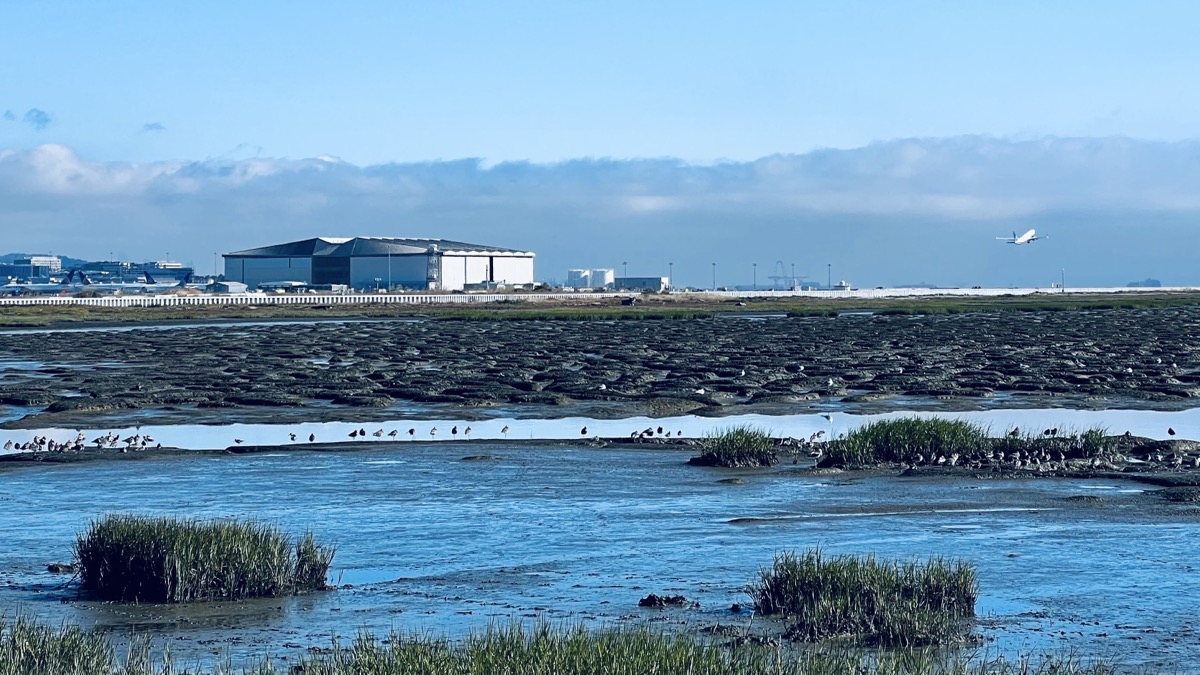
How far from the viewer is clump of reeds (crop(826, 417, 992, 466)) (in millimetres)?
22656

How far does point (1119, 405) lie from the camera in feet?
113

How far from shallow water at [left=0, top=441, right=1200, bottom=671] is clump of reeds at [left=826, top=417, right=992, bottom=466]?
3.70 ft

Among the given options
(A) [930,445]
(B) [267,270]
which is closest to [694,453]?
(A) [930,445]

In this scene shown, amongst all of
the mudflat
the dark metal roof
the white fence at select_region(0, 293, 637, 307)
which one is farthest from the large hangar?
the mudflat

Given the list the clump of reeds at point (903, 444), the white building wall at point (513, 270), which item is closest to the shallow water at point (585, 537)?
the clump of reeds at point (903, 444)

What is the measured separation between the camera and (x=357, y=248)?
166 m

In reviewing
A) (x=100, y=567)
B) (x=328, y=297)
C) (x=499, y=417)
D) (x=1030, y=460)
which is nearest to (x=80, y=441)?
(x=499, y=417)

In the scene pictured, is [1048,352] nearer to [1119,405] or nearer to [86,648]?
[1119,405]

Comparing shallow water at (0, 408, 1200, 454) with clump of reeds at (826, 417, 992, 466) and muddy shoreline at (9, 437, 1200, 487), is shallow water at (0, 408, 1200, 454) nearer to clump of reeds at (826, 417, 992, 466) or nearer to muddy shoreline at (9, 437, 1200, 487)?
muddy shoreline at (9, 437, 1200, 487)

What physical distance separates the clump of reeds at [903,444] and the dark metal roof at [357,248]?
5556 inches

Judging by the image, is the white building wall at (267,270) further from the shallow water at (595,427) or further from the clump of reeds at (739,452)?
the clump of reeds at (739,452)

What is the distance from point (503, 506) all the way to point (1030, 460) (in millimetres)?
8493

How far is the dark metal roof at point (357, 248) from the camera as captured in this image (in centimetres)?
16412

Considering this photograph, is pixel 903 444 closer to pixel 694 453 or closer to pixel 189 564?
pixel 694 453
